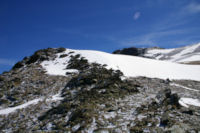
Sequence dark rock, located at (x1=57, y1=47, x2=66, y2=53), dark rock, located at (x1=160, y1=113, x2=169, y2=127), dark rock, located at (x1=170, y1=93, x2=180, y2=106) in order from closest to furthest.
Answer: dark rock, located at (x1=160, y1=113, x2=169, y2=127)
dark rock, located at (x1=170, y1=93, x2=180, y2=106)
dark rock, located at (x1=57, y1=47, x2=66, y2=53)

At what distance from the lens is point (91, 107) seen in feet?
43.2

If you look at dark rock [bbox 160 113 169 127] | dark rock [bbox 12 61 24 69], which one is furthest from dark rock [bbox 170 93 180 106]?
dark rock [bbox 12 61 24 69]

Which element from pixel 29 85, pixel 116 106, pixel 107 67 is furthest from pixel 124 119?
pixel 29 85

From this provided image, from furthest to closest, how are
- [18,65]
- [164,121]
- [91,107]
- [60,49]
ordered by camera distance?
[60,49]
[18,65]
[91,107]
[164,121]

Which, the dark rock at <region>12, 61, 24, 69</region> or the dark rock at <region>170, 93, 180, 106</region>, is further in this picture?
the dark rock at <region>12, 61, 24, 69</region>

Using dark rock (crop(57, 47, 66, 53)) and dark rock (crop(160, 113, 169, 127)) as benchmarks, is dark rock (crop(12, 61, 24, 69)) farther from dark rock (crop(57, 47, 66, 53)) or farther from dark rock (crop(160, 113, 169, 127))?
dark rock (crop(160, 113, 169, 127))

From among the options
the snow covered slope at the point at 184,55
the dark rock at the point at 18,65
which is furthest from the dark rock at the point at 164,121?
Result: the snow covered slope at the point at 184,55

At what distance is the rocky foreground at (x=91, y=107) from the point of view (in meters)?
10.2

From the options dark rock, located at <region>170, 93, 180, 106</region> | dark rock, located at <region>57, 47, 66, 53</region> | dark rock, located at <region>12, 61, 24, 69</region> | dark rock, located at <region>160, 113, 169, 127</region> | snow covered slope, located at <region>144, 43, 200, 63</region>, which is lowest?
dark rock, located at <region>160, 113, 169, 127</region>

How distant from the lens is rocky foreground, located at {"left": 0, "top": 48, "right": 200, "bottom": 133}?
10211mm

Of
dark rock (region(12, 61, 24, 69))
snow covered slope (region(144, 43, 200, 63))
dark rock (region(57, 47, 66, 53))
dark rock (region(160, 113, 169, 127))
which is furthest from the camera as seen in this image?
snow covered slope (region(144, 43, 200, 63))

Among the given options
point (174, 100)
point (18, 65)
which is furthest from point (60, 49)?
point (174, 100)

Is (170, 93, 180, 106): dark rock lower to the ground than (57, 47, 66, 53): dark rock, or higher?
lower

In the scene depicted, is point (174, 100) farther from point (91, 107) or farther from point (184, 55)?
point (184, 55)
